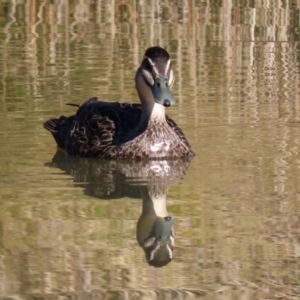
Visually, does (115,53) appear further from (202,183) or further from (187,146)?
(202,183)

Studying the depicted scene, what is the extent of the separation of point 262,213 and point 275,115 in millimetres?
3414

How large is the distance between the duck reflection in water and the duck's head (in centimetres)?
54

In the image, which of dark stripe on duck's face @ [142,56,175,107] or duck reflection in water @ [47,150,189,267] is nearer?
duck reflection in water @ [47,150,189,267]

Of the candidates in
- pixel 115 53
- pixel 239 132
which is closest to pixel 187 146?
pixel 239 132

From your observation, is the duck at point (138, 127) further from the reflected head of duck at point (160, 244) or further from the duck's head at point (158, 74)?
the reflected head of duck at point (160, 244)

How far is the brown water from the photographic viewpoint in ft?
24.0

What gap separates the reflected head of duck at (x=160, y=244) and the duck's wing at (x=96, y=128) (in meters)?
2.17

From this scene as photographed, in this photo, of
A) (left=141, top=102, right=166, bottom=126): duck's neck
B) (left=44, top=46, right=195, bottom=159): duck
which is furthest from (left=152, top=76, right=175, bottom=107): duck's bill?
(left=141, top=102, right=166, bottom=126): duck's neck

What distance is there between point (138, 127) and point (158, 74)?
66 centimetres

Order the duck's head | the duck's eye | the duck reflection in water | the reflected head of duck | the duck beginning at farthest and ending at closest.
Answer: the duck's eye < the duck < the duck's head < the duck reflection in water < the reflected head of duck

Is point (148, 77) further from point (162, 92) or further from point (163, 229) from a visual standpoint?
point (163, 229)

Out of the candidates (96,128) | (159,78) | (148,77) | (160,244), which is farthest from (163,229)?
(96,128)

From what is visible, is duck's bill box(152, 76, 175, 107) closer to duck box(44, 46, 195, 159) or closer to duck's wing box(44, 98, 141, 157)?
duck box(44, 46, 195, 159)

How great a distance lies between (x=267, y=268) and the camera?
7.37 m
